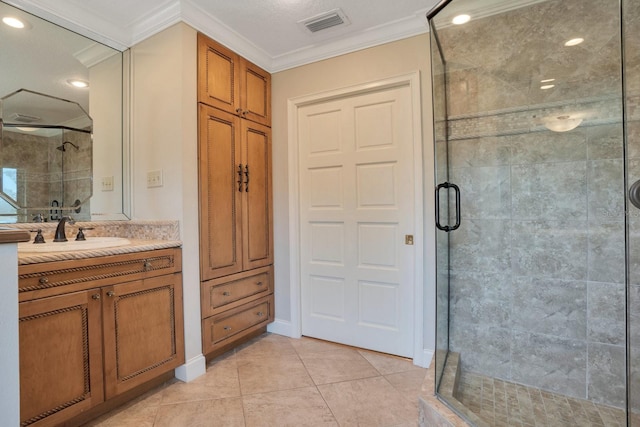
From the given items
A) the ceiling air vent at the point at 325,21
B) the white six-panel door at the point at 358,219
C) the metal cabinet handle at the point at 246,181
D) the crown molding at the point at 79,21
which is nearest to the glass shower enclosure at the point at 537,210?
the white six-panel door at the point at 358,219

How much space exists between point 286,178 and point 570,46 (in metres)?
1.97

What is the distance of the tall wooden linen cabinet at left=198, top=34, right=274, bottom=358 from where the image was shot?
2.10 metres

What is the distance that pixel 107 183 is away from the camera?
2.16 meters

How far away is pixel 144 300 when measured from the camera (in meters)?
1.76

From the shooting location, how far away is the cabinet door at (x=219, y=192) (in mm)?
2082

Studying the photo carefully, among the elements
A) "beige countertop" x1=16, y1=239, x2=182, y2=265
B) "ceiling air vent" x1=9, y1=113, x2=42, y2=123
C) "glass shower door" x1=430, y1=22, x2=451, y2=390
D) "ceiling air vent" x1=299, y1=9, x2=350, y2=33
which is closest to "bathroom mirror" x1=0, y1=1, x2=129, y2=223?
"ceiling air vent" x1=9, y1=113, x2=42, y2=123

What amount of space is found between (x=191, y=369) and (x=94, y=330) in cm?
A: 68

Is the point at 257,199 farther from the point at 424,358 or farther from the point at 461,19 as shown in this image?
the point at 461,19

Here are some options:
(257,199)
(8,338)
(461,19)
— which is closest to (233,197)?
(257,199)

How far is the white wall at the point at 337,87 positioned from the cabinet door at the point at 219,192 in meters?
0.41

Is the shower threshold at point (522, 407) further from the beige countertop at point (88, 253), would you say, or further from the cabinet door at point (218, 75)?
the cabinet door at point (218, 75)

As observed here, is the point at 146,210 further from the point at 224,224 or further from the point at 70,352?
the point at 70,352

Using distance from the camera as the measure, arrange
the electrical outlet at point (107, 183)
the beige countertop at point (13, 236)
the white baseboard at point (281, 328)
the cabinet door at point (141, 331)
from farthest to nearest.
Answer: the white baseboard at point (281, 328)
the electrical outlet at point (107, 183)
the cabinet door at point (141, 331)
the beige countertop at point (13, 236)

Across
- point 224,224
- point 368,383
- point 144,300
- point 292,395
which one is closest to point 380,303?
point 368,383
